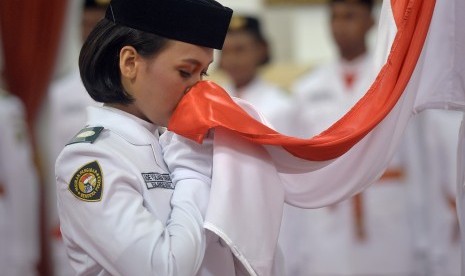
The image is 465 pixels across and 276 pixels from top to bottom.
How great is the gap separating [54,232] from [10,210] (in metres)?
0.28

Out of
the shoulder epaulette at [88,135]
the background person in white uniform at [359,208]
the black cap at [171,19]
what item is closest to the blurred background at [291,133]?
A: the background person in white uniform at [359,208]

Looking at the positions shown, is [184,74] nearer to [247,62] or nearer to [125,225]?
[125,225]

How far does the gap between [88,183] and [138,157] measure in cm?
13

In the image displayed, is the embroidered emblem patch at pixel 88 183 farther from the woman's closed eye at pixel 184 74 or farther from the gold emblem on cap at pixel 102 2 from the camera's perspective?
the gold emblem on cap at pixel 102 2

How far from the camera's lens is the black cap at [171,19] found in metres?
1.99

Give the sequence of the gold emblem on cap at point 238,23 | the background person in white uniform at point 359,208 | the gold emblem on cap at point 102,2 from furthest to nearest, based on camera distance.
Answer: the gold emblem on cap at point 238,23 < the gold emblem on cap at point 102,2 < the background person in white uniform at point 359,208

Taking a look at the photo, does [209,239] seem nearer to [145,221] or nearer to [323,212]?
[145,221]

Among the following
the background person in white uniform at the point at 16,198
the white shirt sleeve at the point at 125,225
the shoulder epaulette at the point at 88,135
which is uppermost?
the shoulder epaulette at the point at 88,135

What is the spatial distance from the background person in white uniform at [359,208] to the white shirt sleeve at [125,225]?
228 centimetres

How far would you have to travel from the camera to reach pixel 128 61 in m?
2.02

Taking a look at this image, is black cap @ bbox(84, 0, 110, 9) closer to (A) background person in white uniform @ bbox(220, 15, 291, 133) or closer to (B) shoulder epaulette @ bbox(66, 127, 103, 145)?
(A) background person in white uniform @ bbox(220, 15, 291, 133)

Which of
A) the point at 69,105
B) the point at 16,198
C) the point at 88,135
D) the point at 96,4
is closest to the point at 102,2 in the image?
the point at 96,4

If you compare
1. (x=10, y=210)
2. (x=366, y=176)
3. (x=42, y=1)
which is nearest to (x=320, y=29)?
A: (x=42, y=1)

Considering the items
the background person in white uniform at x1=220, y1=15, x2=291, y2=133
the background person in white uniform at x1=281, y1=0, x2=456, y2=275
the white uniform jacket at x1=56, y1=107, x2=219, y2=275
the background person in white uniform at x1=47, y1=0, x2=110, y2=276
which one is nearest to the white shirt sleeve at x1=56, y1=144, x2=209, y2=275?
the white uniform jacket at x1=56, y1=107, x2=219, y2=275
